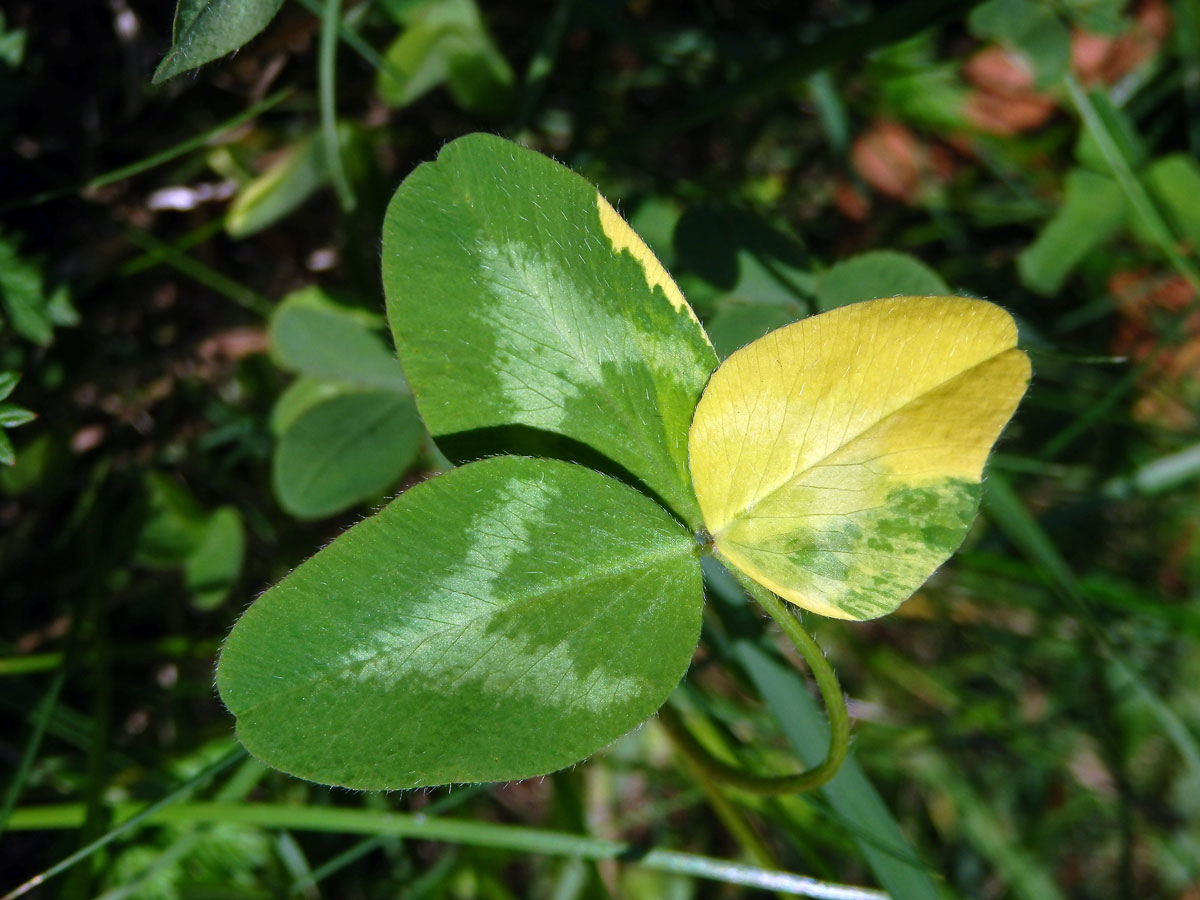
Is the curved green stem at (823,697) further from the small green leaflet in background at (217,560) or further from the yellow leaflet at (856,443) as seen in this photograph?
the small green leaflet in background at (217,560)

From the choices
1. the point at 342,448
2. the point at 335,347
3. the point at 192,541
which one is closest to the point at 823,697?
the point at 342,448

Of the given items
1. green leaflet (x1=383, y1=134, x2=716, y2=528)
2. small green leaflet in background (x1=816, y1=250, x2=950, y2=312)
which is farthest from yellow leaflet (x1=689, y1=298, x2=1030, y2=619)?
small green leaflet in background (x1=816, y1=250, x2=950, y2=312)

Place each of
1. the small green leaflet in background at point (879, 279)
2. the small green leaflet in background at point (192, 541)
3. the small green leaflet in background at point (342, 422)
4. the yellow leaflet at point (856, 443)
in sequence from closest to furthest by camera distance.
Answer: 1. the yellow leaflet at point (856, 443)
2. the small green leaflet in background at point (879, 279)
3. the small green leaflet in background at point (342, 422)
4. the small green leaflet in background at point (192, 541)

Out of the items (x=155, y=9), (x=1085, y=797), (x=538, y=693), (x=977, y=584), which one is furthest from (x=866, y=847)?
(x=155, y=9)

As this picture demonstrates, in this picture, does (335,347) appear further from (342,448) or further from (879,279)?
(879,279)

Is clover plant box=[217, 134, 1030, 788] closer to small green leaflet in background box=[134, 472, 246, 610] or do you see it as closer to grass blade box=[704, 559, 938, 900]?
grass blade box=[704, 559, 938, 900]

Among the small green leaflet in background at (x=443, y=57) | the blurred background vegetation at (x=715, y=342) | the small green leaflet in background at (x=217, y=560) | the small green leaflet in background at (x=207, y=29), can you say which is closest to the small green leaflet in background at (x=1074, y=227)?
the blurred background vegetation at (x=715, y=342)

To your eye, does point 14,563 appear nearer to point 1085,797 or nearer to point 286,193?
point 286,193

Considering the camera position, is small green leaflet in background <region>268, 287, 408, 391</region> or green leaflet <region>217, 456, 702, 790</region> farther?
small green leaflet in background <region>268, 287, 408, 391</region>
